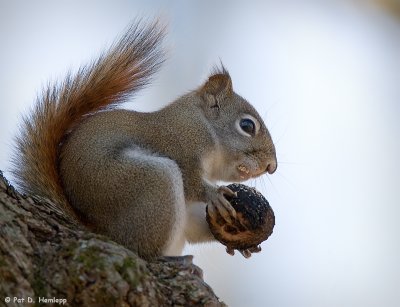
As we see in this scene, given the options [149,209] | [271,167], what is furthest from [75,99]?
[271,167]

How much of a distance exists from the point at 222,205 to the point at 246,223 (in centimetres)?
9

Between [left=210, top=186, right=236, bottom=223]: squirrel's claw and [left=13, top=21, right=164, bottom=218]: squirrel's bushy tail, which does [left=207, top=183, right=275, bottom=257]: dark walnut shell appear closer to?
[left=210, top=186, right=236, bottom=223]: squirrel's claw

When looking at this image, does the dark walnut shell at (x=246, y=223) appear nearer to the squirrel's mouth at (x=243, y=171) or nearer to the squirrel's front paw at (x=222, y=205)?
the squirrel's front paw at (x=222, y=205)

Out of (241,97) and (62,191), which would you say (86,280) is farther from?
(241,97)

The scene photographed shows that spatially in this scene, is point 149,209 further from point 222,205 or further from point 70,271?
point 70,271

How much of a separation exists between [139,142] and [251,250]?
45cm

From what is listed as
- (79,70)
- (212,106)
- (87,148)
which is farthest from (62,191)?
(212,106)

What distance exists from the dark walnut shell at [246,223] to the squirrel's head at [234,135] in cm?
32

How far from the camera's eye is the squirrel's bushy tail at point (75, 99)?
6.16 ft

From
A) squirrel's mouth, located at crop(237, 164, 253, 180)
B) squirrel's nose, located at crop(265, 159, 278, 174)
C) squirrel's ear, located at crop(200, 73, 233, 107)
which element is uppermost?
squirrel's ear, located at crop(200, 73, 233, 107)

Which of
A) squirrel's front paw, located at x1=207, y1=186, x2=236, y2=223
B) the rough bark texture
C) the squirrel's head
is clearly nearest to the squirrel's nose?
the squirrel's head

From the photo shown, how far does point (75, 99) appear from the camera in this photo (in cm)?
201

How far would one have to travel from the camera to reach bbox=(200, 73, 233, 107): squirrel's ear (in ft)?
7.87

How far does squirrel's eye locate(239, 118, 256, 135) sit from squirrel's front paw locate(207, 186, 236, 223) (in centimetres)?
47
